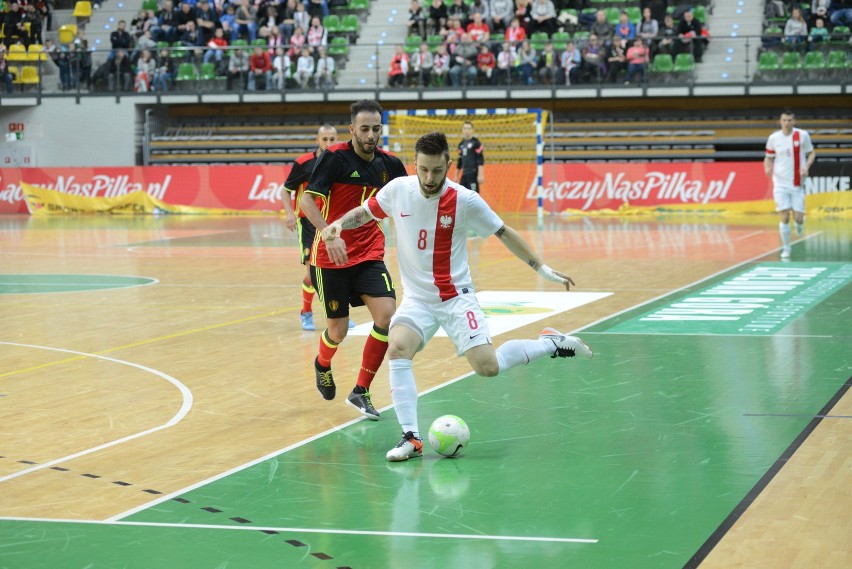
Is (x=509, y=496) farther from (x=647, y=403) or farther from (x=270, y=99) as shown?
(x=270, y=99)

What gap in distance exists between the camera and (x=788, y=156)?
753 inches

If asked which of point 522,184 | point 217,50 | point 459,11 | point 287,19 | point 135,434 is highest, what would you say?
point 459,11

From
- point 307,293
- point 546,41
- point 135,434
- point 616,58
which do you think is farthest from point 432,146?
point 546,41

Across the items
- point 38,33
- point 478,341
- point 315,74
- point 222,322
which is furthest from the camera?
point 38,33

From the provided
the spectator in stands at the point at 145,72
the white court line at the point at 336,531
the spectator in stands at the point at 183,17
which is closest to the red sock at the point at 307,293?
the white court line at the point at 336,531

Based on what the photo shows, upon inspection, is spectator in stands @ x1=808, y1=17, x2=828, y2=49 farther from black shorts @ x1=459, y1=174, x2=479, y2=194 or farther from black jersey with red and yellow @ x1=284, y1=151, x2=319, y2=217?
black jersey with red and yellow @ x1=284, y1=151, x2=319, y2=217

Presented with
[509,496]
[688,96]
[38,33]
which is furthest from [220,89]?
[509,496]

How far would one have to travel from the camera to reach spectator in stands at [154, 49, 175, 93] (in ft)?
116

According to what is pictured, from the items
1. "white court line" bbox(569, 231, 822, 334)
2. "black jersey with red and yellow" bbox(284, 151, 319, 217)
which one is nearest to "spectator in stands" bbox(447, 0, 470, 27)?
"white court line" bbox(569, 231, 822, 334)

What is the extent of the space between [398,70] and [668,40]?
23.9ft

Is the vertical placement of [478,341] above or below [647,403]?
above

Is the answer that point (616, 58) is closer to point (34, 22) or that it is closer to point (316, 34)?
point (316, 34)

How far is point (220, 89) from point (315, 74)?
2785mm

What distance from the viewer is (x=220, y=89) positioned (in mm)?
34812
